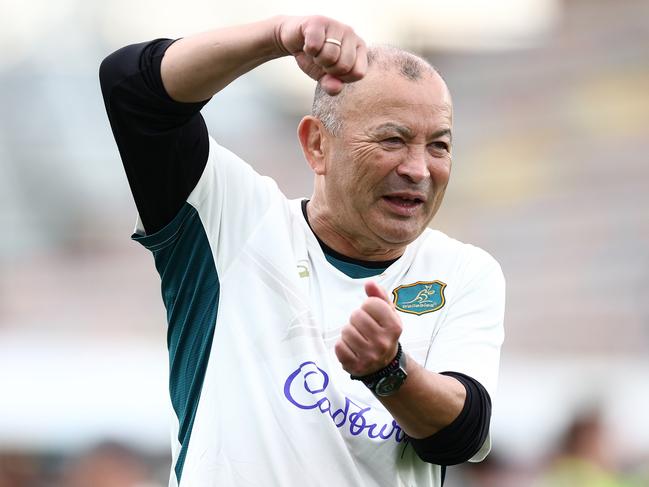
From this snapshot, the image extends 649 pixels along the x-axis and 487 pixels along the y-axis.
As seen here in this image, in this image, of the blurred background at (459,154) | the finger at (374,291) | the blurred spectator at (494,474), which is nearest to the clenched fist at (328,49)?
the finger at (374,291)

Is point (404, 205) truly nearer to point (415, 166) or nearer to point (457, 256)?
point (415, 166)

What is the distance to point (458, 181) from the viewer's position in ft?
52.5

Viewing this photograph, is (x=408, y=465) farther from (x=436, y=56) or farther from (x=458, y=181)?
(x=436, y=56)

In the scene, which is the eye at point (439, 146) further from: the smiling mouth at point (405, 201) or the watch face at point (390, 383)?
the watch face at point (390, 383)

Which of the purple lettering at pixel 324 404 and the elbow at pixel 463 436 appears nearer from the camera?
the elbow at pixel 463 436

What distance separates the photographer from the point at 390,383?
3.01m

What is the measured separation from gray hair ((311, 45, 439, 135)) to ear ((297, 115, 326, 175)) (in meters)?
0.05

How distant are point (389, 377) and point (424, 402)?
16 cm

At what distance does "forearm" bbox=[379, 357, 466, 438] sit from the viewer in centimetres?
305

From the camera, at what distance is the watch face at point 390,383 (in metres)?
3.00

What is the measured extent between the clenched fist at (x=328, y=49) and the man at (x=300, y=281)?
0.63 ft

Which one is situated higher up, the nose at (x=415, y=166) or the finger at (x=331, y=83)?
→ the nose at (x=415, y=166)

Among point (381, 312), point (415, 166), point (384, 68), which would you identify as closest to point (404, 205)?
point (415, 166)

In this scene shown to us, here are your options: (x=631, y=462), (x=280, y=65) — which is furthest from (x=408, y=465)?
(x=280, y=65)
